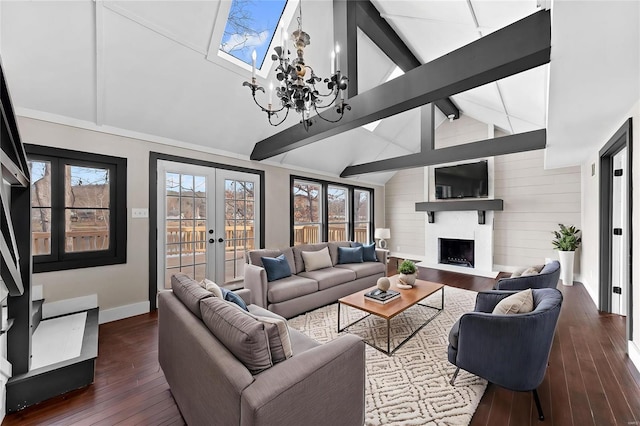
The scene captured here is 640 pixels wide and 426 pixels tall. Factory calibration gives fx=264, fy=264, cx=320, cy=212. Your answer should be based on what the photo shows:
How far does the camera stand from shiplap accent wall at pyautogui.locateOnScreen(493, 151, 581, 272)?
17.2 ft

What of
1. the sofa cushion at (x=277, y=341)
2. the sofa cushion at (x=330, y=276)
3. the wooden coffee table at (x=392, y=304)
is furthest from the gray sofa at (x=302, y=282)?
the sofa cushion at (x=277, y=341)

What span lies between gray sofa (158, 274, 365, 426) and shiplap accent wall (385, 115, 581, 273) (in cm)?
592

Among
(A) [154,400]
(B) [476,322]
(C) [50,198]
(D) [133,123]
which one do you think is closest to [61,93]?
(D) [133,123]

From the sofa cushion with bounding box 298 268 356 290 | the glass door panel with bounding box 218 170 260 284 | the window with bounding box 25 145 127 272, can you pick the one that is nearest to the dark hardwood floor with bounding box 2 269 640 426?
the window with bounding box 25 145 127 272

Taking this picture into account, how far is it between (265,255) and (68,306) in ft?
7.44

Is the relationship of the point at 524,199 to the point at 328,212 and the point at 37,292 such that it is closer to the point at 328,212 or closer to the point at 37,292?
the point at 328,212

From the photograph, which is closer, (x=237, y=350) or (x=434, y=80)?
(x=237, y=350)

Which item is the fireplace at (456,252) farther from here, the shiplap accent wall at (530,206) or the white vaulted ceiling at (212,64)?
the white vaulted ceiling at (212,64)

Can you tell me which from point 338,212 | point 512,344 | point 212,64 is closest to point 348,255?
point 338,212

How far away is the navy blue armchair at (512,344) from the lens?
1.62 m

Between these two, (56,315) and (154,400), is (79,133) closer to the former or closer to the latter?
(56,315)

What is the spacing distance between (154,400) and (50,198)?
2.60m

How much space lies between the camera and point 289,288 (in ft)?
10.8

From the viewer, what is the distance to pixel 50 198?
2.97m
